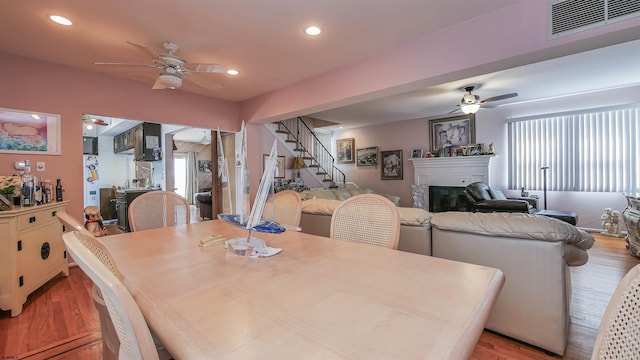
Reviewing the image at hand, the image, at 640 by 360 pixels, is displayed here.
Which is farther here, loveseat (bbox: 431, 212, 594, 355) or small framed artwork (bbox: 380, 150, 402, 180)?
small framed artwork (bbox: 380, 150, 402, 180)

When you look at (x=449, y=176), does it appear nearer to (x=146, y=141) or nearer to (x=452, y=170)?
(x=452, y=170)

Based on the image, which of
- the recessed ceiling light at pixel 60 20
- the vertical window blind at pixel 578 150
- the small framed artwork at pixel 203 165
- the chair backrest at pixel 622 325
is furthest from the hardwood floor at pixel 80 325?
the small framed artwork at pixel 203 165

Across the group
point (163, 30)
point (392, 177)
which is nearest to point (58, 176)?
point (163, 30)

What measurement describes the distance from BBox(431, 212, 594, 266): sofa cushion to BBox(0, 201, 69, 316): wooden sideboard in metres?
3.46

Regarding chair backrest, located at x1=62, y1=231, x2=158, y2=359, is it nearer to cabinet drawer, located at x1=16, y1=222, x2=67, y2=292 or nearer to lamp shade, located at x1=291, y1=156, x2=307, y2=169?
cabinet drawer, located at x1=16, y1=222, x2=67, y2=292

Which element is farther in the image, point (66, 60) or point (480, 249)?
point (66, 60)

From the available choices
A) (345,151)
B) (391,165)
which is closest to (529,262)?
(391,165)

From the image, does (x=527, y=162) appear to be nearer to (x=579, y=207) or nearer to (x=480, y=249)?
(x=579, y=207)

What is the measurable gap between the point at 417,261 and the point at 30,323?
2.92 metres

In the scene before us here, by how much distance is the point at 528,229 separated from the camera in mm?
1693

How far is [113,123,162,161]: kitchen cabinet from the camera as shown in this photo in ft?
19.8

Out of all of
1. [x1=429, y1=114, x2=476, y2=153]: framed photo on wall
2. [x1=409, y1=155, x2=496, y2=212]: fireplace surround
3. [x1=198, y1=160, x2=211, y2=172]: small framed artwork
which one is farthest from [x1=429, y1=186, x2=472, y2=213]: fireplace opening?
[x1=198, y1=160, x2=211, y2=172]: small framed artwork

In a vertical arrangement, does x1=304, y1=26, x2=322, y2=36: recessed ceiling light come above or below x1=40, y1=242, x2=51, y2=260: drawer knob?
above

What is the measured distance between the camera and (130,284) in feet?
3.15
